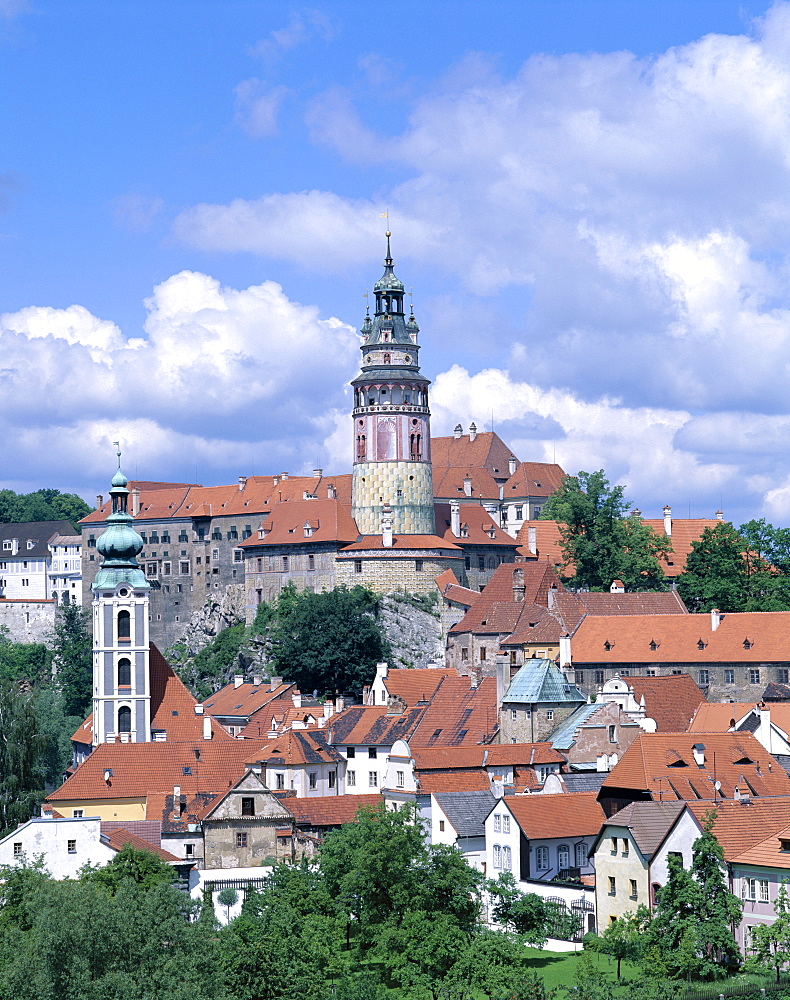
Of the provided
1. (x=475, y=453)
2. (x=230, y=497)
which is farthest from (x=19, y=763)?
(x=475, y=453)

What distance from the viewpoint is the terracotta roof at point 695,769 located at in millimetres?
59938

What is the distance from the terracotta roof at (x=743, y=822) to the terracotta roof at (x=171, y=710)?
31.6 metres

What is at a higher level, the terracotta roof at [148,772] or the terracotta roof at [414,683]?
the terracotta roof at [414,683]

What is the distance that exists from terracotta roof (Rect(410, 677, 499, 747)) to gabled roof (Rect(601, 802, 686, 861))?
20.8 metres

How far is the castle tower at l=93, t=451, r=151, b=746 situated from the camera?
84.4 metres

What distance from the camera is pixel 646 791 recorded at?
196ft

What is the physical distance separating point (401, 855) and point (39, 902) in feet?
38.5

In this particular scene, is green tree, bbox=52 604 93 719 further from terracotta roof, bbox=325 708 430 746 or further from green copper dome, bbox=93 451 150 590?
terracotta roof, bbox=325 708 430 746

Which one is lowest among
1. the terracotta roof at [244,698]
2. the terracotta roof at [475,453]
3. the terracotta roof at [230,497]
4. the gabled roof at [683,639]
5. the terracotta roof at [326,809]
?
the terracotta roof at [326,809]

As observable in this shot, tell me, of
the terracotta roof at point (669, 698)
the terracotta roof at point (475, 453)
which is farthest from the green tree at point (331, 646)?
the terracotta roof at point (475, 453)

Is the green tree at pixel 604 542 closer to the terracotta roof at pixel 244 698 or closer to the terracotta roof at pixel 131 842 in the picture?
the terracotta roof at pixel 244 698

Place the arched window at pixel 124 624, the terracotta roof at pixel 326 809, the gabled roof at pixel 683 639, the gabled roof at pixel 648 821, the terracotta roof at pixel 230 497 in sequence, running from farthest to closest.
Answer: the terracotta roof at pixel 230 497 → the gabled roof at pixel 683 639 → the arched window at pixel 124 624 → the terracotta roof at pixel 326 809 → the gabled roof at pixel 648 821

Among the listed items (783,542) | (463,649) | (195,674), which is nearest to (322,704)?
(463,649)

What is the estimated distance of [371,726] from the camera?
8181 cm
